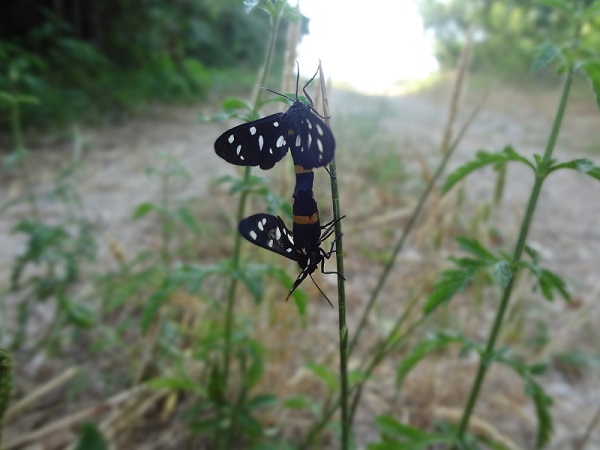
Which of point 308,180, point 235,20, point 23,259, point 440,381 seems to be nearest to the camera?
point 308,180

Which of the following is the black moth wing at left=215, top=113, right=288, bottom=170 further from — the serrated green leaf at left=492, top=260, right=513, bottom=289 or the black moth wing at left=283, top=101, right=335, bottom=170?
the serrated green leaf at left=492, top=260, right=513, bottom=289

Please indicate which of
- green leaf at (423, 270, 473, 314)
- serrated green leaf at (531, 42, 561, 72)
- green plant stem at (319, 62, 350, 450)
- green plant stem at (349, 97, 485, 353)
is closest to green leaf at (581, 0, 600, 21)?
serrated green leaf at (531, 42, 561, 72)

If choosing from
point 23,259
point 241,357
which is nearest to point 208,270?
point 241,357

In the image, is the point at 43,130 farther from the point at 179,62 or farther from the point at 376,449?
the point at 376,449

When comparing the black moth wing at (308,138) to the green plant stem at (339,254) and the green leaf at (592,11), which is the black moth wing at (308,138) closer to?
the green plant stem at (339,254)

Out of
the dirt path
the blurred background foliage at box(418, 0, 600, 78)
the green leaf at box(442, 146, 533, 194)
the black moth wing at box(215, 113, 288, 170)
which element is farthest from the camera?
the blurred background foliage at box(418, 0, 600, 78)

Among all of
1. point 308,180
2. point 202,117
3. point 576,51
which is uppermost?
point 576,51

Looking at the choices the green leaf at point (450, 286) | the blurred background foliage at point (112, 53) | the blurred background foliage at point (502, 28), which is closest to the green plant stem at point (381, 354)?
the green leaf at point (450, 286)
